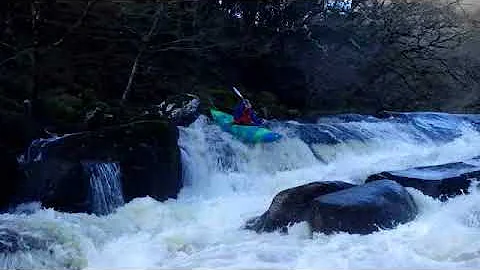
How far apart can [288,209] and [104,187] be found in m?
2.13

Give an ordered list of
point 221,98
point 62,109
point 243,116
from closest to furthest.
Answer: point 62,109
point 243,116
point 221,98

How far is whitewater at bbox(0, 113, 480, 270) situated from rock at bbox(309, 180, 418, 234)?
0.11 metres

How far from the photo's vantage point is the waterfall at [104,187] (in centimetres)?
649

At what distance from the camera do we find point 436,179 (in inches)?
277

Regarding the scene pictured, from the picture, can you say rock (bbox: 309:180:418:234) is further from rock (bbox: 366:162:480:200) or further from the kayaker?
the kayaker

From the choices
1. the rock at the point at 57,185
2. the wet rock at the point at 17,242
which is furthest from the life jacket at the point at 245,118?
the wet rock at the point at 17,242

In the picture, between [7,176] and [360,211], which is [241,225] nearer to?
[360,211]

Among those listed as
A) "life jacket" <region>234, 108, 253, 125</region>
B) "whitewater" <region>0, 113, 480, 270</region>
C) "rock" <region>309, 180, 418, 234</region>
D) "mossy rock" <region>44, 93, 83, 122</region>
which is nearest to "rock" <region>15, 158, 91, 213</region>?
"whitewater" <region>0, 113, 480, 270</region>

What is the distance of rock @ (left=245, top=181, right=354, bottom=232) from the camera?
19.3 ft

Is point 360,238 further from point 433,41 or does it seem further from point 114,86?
point 433,41

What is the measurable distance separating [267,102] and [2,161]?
6943 millimetres

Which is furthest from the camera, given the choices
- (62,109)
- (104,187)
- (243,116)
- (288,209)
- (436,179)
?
(243,116)

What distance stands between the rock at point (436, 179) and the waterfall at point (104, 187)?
3.09m

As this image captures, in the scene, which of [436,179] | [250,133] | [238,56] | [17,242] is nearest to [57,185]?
[17,242]
